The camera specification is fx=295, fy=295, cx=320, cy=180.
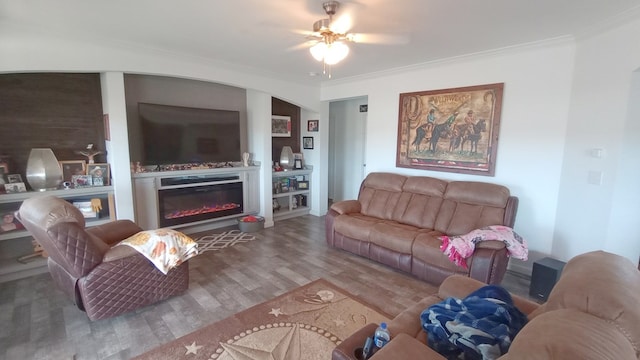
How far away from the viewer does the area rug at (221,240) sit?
3.97 meters

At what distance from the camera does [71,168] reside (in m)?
3.52

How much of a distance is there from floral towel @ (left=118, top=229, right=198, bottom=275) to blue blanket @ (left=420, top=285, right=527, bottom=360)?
6.48ft

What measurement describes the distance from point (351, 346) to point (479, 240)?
6.39ft

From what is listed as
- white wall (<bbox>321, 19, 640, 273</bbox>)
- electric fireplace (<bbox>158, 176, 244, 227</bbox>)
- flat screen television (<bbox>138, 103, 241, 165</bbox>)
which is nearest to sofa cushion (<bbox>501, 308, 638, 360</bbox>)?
white wall (<bbox>321, 19, 640, 273</bbox>)

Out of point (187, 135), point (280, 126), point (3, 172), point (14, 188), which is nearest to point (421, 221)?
point (280, 126)

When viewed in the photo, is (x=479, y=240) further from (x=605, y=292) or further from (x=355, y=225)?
(x=605, y=292)

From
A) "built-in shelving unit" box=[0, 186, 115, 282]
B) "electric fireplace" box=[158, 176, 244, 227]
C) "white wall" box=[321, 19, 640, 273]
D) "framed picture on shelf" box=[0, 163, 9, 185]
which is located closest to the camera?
"white wall" box=[321, 19, 640, 273]

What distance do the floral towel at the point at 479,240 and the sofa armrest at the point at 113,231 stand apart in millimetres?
3110

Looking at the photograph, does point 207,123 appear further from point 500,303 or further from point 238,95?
point 500,303

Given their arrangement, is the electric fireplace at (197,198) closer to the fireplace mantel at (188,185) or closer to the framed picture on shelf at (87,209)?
the fireplace mantel at (188,185)

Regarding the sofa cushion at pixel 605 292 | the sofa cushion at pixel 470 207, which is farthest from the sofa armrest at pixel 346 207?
the sofa cushion at pixel 605 292

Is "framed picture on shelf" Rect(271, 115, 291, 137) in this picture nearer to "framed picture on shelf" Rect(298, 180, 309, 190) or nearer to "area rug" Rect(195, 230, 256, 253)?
"framed picture on shelf" Rect(298, 180, 309, 190)

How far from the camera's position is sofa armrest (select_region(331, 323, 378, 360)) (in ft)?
4.38

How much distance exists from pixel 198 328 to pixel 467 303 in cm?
194
